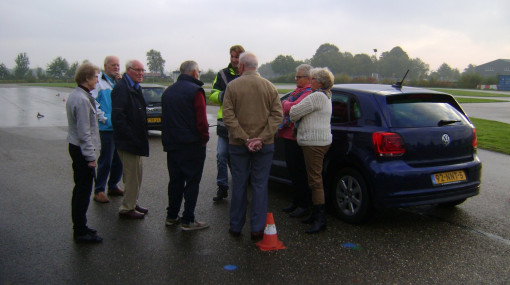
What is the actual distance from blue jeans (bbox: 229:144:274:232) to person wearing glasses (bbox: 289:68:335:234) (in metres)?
0.46

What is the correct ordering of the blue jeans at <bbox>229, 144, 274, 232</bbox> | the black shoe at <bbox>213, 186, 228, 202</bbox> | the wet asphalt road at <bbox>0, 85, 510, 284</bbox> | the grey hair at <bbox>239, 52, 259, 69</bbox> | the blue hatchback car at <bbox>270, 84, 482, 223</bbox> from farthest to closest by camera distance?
the black shoe at <bbox>213, 186, 228, 202</bbox>, the blue hatchback car at <bbox>270, 84, 482, 223</bbox>, the blue jeans at <bbox>229, 144, 274, 232</bbox>, the grey hair at <bbox>239, 52, 259, 69</bbox>, the wet asphalt road at <bbox>0, 85, 510, 284</bbox>

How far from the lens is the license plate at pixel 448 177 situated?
4.61m

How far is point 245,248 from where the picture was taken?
13.8ft

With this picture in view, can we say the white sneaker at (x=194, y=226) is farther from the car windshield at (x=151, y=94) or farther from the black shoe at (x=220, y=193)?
the car windshield at (x=151, y=94)

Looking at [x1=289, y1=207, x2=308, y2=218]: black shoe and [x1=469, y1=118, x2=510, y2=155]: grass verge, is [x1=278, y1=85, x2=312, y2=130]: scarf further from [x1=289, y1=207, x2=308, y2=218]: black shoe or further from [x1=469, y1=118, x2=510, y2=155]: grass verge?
[x1=469, y1=118, x2=510, y2=155]: grass verge

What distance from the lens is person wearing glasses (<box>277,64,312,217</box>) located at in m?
4.96

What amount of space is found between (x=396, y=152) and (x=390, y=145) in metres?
0.10

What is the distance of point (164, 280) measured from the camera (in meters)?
3.49

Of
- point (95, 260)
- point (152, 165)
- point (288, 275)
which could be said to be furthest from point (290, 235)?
point (152, 165)

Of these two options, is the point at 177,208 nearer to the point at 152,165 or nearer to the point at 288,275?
the point at 288,275

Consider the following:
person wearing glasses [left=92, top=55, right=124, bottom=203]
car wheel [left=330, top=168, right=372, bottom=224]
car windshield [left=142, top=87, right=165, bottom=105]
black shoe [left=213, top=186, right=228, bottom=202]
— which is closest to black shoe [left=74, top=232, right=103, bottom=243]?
person wearing glasses [left=92, top=55, right=124, bottom=203]

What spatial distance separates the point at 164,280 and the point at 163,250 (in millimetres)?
672

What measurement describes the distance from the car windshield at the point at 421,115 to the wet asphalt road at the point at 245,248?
3.85 ft

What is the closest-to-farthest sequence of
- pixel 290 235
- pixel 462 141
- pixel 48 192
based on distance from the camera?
pixel 290 235, pixel 462 141, pixel 48 192
